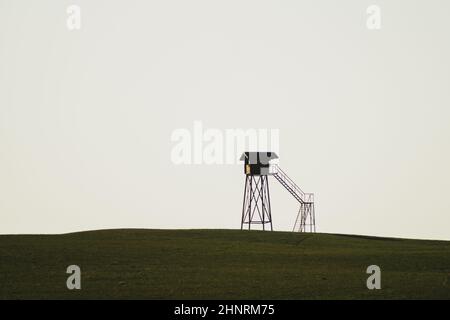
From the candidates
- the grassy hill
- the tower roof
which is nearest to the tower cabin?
the tower roof

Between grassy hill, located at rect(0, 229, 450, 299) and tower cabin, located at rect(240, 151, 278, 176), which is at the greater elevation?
tower cabin, located at rect(240, 151, 278, 176)

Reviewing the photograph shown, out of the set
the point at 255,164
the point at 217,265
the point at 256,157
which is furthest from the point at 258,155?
the point at 217,265

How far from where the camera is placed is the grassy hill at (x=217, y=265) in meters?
42.4

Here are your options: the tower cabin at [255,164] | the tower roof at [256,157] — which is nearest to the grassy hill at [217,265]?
the tower cabin at [255,164]

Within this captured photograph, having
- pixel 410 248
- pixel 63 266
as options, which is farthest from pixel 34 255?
pixel 410 248

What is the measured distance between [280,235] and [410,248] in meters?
13.0

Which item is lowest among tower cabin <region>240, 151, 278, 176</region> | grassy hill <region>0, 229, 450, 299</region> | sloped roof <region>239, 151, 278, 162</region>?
grassy hill <region>0, 229, 450, 299</region>

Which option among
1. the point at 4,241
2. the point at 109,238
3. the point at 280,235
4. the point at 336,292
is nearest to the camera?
the point at 336,292

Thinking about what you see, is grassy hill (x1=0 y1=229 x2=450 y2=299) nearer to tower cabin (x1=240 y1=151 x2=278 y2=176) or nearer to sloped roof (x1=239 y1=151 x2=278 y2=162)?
tower cabin (x1=240 y1=151 x2=278 y2=176)

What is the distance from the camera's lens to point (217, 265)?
5488cm

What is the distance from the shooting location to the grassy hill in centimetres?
4244

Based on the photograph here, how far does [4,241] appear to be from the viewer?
2736 inches
